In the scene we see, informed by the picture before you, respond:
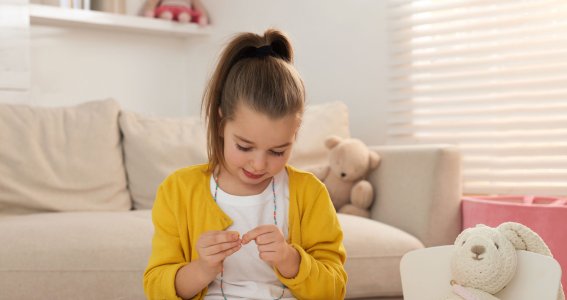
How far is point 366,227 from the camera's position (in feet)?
7.39

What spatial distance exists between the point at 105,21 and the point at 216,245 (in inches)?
98.9

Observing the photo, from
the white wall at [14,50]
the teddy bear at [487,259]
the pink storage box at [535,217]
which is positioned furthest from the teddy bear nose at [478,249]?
the white wall at [14,50]

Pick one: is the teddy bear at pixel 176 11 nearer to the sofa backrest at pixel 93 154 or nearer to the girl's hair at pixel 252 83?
the sofa backrest at pixel 93 154

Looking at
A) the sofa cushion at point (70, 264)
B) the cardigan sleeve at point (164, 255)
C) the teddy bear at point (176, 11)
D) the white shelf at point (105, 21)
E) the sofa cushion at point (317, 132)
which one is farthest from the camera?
the teddy bear at point (176, 11)

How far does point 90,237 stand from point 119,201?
60cm

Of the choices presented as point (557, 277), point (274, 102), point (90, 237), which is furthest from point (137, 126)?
point (557, 277)

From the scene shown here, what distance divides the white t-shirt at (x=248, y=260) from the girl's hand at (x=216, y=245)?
0.14 metres

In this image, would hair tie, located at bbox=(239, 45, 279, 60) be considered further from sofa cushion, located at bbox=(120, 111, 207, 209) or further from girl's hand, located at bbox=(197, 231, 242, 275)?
sofa cushion, located at bbox=(120, 111, 207, 209)

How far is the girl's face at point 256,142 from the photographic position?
4.32 ft

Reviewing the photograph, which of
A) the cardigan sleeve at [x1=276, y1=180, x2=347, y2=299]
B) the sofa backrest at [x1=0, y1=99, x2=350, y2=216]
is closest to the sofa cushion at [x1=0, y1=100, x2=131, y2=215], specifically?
the sofa backrest at [x1=0, y1=99, x2=350, y2=216]

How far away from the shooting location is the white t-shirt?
55.2 inches

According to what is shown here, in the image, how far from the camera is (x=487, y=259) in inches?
56.0

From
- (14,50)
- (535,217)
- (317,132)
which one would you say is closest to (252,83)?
(535,217)

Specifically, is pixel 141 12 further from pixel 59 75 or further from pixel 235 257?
pixel 235 257
